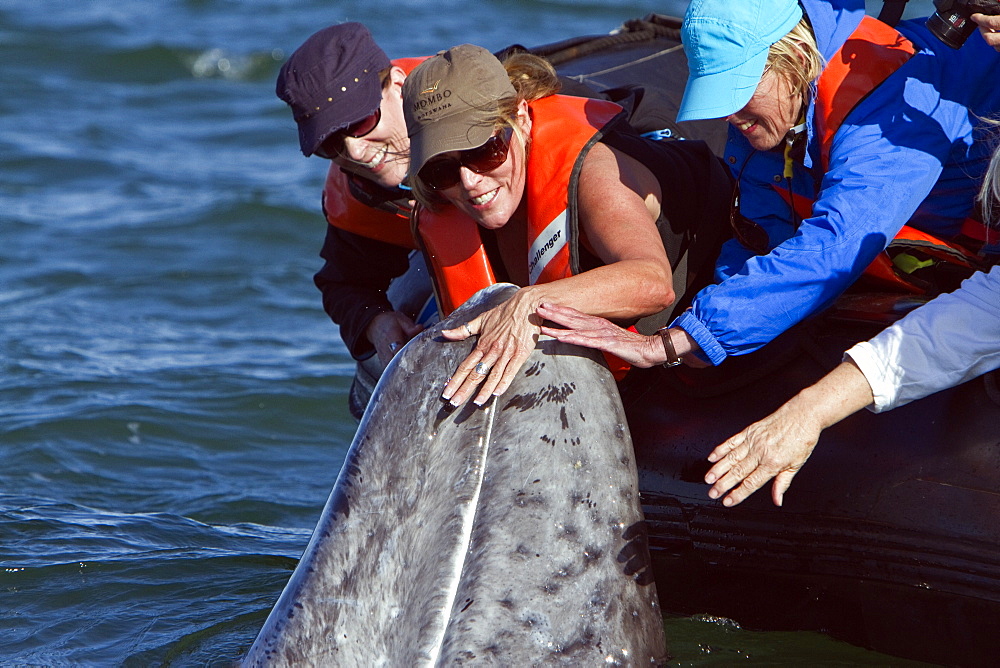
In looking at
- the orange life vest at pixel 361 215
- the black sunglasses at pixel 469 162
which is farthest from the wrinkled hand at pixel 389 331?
the black sunglasses at pixel 469 162

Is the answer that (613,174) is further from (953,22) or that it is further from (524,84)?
(953,22)

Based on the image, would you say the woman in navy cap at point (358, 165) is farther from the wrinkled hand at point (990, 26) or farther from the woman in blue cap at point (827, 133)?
the wrinkled hand at point (990, 26)

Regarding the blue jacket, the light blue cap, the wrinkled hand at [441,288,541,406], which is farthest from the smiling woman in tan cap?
the light blue cap

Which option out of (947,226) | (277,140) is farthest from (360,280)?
(277,140)

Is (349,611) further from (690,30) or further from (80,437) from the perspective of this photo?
(80,437)

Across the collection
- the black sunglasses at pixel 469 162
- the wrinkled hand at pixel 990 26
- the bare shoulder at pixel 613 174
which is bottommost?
the bare shoulder at pixel 613 174

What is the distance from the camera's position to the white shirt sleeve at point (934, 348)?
3.45 metres

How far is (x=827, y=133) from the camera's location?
3.93 m

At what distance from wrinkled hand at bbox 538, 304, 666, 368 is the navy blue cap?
1.79 metres

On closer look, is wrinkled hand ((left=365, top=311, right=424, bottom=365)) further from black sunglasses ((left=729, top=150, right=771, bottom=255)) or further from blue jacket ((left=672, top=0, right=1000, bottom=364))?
blue jacket ((left=672, top=0, right=1000, bottom=364))

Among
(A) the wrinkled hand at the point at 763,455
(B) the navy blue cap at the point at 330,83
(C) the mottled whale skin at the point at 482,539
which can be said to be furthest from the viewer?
(B) the navy blue cap at the point at 330,83

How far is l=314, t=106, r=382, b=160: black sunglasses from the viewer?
4.97m

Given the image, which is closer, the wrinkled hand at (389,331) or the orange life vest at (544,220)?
the orange life vest at (544,220)

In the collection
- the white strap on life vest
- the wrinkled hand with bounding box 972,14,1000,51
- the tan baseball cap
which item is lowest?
the white strap on life vest
